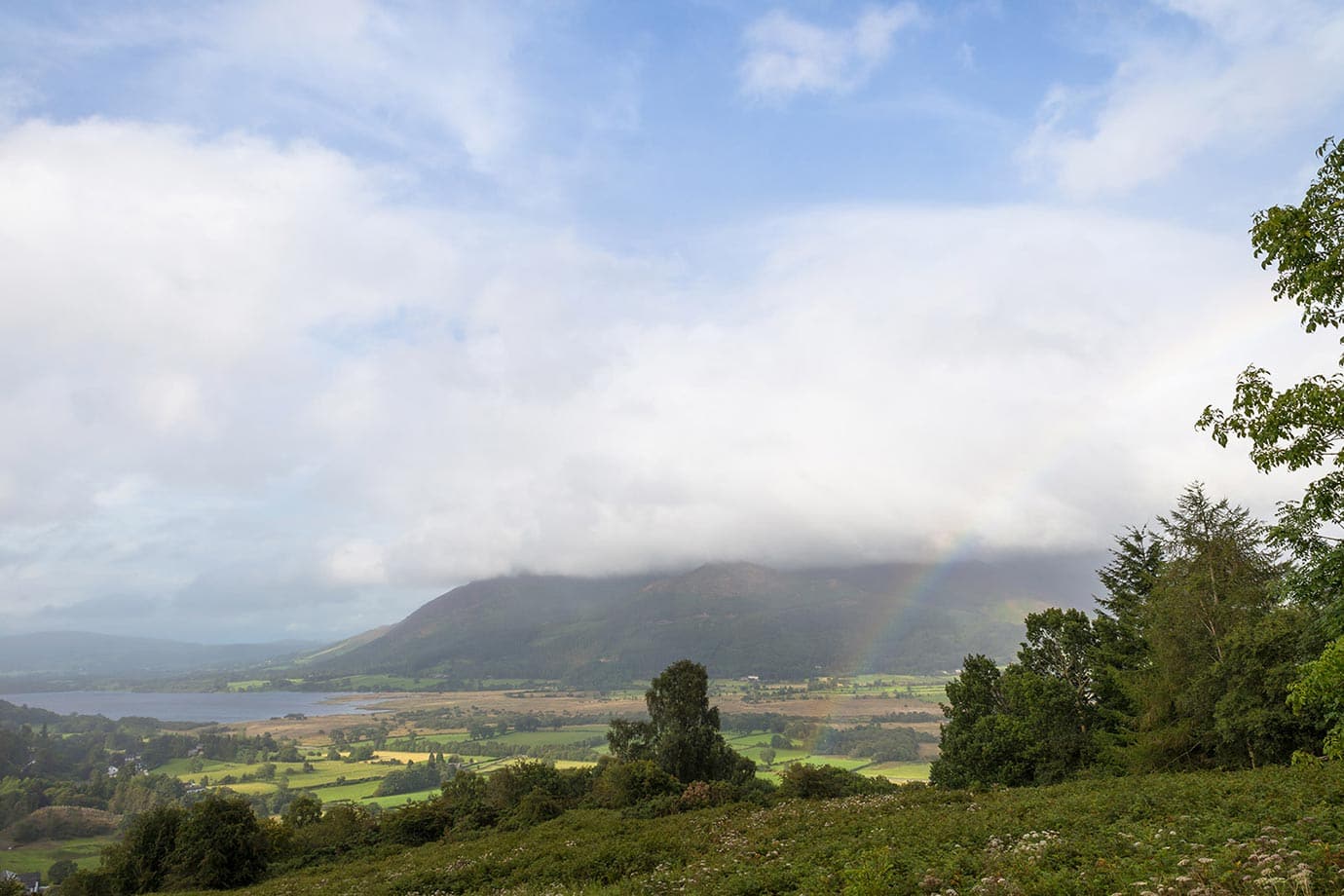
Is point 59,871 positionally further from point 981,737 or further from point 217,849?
point 981,737

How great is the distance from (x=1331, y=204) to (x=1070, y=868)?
1230cm

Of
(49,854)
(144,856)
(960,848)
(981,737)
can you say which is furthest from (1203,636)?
(49,854)

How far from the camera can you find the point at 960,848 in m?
16.4

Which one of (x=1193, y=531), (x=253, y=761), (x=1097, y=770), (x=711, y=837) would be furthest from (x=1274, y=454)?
(x=253, y=761)

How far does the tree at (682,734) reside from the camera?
2169 inches

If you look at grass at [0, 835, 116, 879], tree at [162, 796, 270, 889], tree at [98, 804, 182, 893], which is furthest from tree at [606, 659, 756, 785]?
grass at [0, 835, 116, 879]

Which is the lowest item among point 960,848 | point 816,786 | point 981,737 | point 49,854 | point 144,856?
point 49,854

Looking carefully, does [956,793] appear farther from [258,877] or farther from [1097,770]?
[258,877]

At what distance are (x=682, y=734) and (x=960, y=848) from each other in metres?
42.2

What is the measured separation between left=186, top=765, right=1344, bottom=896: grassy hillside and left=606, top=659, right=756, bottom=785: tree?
21.5 meters

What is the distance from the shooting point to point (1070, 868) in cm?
1248

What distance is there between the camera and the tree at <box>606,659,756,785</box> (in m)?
55.1

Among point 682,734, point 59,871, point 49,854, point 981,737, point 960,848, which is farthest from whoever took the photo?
point 49,854

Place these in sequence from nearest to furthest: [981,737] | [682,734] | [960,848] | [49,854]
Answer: [960,848] < [981,737] < [682,734] < [49,854]
